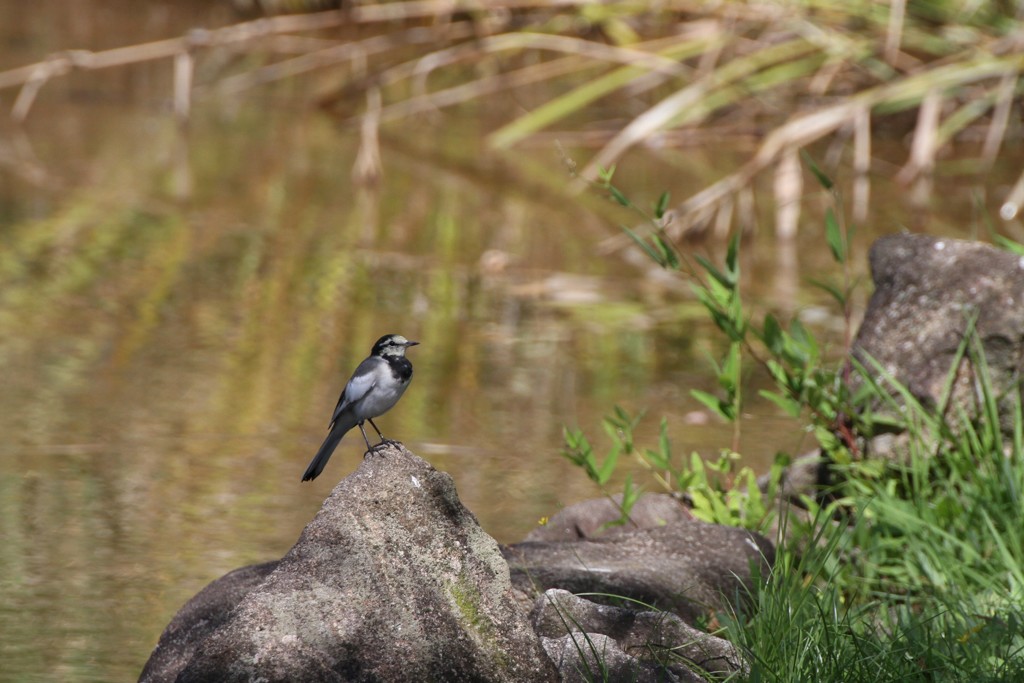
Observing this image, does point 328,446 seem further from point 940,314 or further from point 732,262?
point 940,314

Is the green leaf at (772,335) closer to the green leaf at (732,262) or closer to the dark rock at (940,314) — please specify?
the green leaf at (732,262)

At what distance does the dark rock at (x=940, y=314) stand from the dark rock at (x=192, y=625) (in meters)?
1.76

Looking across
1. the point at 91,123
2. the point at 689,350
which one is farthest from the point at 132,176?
the point at 689,350

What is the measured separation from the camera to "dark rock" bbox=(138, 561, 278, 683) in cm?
278

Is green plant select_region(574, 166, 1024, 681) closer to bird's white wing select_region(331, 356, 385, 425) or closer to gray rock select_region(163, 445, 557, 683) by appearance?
gray rock select_region(163, 445, 557, 683)

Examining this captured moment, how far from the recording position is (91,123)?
851 cm

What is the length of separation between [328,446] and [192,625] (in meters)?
Answer: 0.45

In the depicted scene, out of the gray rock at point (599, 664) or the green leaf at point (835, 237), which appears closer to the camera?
the gray rock at point (599, 664)

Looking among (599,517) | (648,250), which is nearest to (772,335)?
(648,250)

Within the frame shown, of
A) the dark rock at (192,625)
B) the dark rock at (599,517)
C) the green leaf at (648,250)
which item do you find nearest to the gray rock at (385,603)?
the dark rock at (192,625)

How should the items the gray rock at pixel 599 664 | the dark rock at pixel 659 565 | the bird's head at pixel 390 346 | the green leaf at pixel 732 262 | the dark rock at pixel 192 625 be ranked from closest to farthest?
the gray rock at pixel 599 664
the bird's head at pixel 390 346
the dark rock at pixel 192 625
the dark rock at pixel 659 565
the green leaf at pixel 732 262

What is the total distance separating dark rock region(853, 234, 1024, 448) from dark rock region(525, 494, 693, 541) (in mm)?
619

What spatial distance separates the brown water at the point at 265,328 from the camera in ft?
12.3

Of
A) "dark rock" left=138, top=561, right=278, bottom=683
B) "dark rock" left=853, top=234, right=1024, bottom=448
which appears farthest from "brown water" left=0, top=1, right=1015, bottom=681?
"dark rock" left=853, top=234, right=1024, bottom=448
